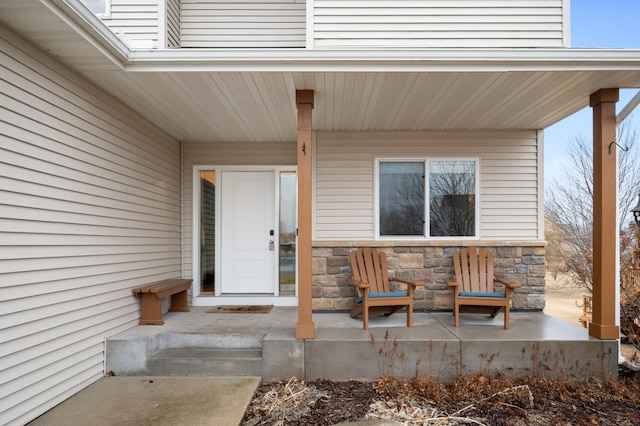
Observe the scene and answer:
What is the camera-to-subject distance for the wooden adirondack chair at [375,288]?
391 centimetres

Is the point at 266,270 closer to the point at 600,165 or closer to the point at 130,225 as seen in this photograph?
the point at 130,225

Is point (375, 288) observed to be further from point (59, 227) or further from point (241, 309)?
point (59, 227)

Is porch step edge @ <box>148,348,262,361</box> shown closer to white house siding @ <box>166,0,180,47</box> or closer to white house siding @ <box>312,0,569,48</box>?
white house siding @ <box>312,0,569,48</box>

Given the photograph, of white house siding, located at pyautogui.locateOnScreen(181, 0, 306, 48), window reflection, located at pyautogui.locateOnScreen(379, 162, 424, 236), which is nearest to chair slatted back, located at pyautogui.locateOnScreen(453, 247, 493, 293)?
window reflection, located at pyautogui.locateOnScreen(379, 162, 424, 236)

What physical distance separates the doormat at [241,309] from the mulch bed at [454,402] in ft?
4.71

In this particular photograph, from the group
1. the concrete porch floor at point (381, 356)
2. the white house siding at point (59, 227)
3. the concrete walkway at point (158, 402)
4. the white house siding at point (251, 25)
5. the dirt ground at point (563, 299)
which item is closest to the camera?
the white house siding at point (59, 227)

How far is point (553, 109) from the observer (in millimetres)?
4090

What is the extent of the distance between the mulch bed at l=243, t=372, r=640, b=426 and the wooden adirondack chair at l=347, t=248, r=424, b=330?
2.56ft

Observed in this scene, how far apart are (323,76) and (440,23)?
148 cm

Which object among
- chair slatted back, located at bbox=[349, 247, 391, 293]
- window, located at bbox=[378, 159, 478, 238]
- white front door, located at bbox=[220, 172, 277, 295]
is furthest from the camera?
white front door, located at bbox=[220, 172, 277, 295]

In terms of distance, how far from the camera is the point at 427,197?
4.88m

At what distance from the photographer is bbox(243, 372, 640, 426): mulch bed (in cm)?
281

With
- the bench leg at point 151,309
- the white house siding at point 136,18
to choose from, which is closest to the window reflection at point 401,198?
the bench leg at point 151,309

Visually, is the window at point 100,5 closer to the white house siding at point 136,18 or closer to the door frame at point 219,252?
the white house siding at point 136,18
